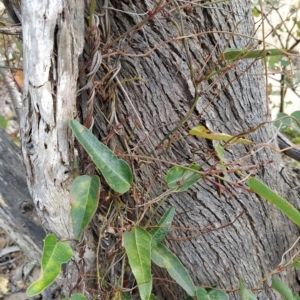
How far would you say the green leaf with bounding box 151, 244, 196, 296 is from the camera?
2.60 ft

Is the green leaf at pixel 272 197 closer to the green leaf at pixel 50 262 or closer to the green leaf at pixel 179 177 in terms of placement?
the green leaf at pixel 179 177

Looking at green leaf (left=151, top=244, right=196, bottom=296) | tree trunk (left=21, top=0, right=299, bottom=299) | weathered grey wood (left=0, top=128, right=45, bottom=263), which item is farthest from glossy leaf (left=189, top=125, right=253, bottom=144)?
weathered grey wood (left=0, top=128, right=45, bottom=263)

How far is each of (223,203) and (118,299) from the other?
326mm

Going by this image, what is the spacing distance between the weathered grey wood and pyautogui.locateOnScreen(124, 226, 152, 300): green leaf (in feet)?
1.51


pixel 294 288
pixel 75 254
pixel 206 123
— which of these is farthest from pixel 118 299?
pixel 294 288

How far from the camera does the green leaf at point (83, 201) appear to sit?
672mm

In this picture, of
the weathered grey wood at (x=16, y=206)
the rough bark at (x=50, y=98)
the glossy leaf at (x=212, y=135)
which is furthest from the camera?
the weathered grey wood at (x=16, y=206)

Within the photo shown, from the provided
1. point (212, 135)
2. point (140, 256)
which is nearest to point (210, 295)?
point (140, 256)

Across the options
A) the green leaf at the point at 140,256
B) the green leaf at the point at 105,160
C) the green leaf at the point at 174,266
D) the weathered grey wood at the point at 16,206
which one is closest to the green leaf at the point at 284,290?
the green leaf at the point at 174,266

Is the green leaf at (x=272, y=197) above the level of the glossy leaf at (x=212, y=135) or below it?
below

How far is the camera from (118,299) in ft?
2.70

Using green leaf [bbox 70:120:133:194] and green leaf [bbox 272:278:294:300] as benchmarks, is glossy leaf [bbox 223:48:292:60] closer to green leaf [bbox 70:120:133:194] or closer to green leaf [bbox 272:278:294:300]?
green leaf [bbox 70:120:133:194]

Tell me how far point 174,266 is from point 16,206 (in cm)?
52

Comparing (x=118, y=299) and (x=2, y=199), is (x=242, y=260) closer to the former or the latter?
(x=118, y=299)
